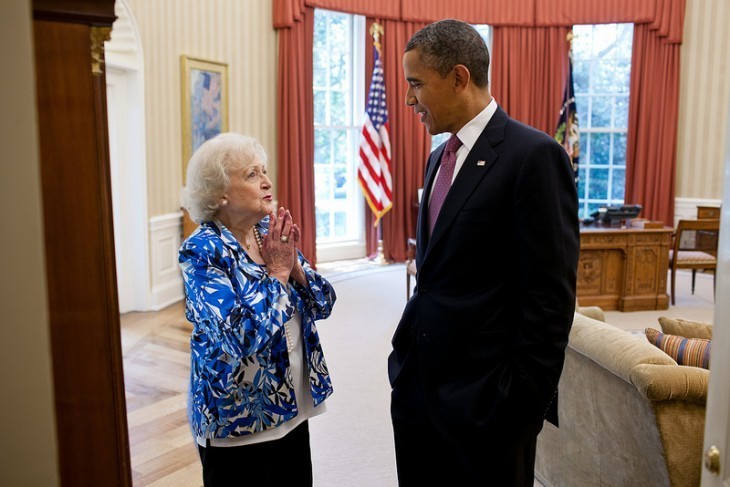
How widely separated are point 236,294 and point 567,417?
1.67 metres

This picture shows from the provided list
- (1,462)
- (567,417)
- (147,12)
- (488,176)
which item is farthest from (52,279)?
(147,12)

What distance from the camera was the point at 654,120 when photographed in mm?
9312

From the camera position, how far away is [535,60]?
9508mm

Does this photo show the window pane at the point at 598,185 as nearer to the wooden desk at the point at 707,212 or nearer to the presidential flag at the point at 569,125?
the presidential flag at the point at 569,125

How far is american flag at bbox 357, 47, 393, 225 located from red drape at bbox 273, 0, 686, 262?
27 centimetres

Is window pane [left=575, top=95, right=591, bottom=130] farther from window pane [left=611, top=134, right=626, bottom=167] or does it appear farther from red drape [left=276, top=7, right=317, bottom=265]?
red drape [left=276, top=7, right=317, bottom=265]

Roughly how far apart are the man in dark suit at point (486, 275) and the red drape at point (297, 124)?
6700 millimetres

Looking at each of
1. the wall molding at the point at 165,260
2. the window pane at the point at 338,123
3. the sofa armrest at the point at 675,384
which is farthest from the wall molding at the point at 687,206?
the sofa armrest at the point at 675,384

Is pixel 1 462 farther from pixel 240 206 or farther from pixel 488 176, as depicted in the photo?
pixel 240 206

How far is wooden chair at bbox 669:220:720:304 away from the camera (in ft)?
21.5

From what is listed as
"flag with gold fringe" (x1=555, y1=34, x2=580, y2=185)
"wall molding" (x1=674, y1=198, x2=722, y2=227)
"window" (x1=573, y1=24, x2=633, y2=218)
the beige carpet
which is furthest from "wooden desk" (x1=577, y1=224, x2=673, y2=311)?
"window" (x1=573, y1=24, x2=633, y2=218)

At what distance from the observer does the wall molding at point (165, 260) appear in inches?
256

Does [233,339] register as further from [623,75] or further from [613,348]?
[623,75]

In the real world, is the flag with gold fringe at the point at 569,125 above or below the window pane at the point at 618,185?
above
